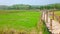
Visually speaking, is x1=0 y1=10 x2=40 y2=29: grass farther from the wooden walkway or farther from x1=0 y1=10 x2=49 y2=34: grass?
the wooden walkway

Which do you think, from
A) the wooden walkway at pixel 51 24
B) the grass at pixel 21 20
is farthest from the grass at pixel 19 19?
the wooden walkway at pixel 51 24

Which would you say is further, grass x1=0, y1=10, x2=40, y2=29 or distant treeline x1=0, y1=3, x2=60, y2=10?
distant treeline x1=0, y1=3, x2=60, y2=10

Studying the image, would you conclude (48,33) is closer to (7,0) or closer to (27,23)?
(27,23)

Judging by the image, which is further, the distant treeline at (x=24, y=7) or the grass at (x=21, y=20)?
the distant treeline at (x=24, y=7)

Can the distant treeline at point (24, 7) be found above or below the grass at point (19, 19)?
above

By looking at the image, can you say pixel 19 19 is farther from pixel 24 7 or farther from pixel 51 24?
pixel 51 24

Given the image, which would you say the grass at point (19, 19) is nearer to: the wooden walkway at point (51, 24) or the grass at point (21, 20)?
the grass at point (21, 20)

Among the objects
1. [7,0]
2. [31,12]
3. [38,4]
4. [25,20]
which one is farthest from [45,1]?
[7,0]

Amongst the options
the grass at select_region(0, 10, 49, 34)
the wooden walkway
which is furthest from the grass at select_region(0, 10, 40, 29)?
the wooden walkway

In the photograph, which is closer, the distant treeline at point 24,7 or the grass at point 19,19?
the grass at point 19,19
